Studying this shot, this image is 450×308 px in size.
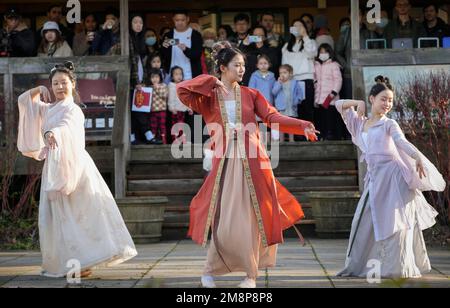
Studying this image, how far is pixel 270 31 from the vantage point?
15445mm

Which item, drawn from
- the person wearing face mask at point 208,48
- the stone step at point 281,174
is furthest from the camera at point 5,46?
the person wearing face mask at point 208,48

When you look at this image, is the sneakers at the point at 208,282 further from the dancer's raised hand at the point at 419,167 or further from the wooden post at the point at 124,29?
the wooden post at the point at 124,29

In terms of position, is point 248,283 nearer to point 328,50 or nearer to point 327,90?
point 327,90

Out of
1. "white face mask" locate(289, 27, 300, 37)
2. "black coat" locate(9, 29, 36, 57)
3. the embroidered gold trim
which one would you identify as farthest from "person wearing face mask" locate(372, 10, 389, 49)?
the embroidered gold trim

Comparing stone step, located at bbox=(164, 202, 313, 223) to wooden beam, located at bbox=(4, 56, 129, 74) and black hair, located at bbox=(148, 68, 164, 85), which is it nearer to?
black hair, located at bbox=(148, 68, 164, 85)

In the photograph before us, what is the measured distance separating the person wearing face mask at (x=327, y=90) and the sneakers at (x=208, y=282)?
6.80 metres

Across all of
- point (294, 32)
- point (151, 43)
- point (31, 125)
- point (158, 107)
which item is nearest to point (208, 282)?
point (31, 125)

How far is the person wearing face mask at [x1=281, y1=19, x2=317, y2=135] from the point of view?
14797 mm

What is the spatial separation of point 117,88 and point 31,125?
510 centimetres

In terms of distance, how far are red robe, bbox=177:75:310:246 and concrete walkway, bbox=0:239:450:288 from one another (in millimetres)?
492

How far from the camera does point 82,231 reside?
8.90 metres

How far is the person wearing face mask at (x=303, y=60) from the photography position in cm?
1480
